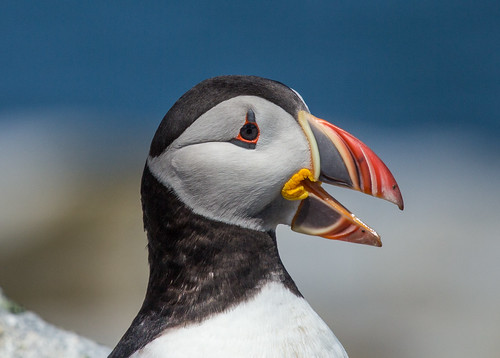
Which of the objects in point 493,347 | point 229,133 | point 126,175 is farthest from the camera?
point 126,175

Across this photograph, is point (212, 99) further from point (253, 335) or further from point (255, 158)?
point (253, 335)

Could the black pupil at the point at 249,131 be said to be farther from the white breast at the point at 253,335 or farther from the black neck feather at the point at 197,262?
the white breast at the point at 253,335

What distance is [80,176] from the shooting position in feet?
21.9

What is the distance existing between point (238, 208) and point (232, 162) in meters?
0.14

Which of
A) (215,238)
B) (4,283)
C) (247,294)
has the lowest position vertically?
(4,283)

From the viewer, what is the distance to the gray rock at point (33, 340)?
2906 mm

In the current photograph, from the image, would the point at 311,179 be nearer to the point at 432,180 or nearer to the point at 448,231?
the point at 448,231

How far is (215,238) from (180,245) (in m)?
0.10

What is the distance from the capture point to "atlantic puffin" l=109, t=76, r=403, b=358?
202cm

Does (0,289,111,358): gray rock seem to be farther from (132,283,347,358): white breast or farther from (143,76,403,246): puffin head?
(143,76,403,246): puffin head

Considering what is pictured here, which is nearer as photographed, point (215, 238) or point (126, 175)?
point (215, 238)

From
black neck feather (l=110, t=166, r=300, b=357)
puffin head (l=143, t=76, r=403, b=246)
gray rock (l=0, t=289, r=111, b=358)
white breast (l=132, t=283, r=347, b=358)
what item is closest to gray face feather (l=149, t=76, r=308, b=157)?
puffin head (l=143, t=76, r=403, b=246)

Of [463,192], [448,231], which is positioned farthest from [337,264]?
[463,192]

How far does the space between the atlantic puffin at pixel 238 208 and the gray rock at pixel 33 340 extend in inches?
34.9
